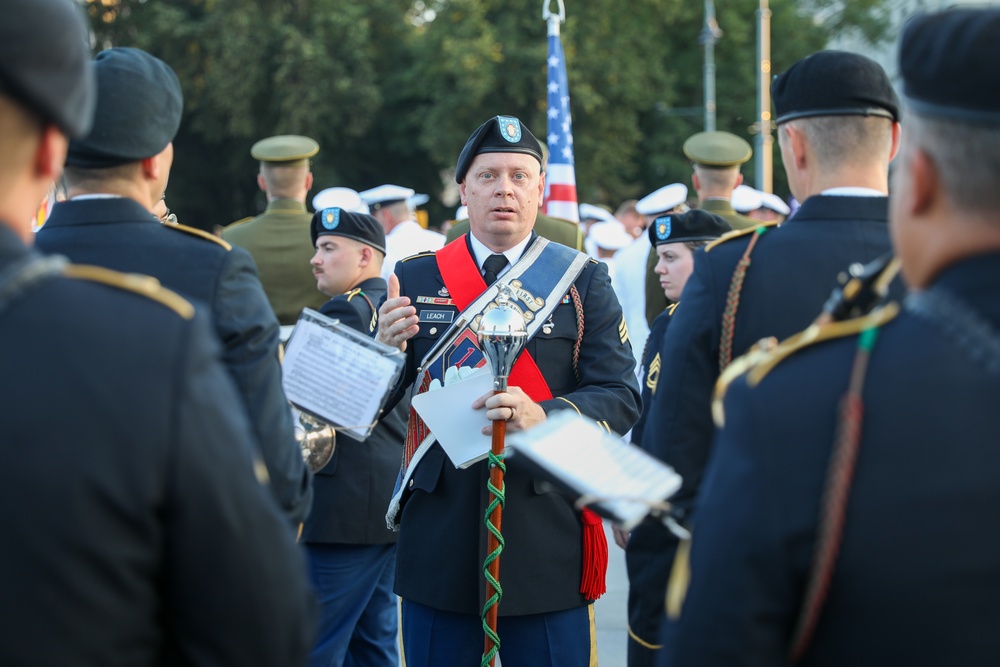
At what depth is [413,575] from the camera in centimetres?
376

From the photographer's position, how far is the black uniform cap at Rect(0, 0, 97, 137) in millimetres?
1544

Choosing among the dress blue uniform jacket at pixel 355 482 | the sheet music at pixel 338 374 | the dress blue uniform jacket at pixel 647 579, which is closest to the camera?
the dress blue uniform jacket at pixel 647 579

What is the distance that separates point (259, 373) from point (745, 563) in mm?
1351

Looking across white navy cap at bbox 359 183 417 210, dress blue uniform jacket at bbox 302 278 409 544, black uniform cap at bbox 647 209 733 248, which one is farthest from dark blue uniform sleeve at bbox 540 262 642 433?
white navy cap at bbox 359 183 417 210

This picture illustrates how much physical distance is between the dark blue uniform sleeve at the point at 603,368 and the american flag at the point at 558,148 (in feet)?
13.1

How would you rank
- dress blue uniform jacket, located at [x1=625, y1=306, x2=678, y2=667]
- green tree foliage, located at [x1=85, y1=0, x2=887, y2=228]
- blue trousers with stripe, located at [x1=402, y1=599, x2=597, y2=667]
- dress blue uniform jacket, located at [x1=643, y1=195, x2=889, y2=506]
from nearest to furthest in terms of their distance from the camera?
dress blue uniform jacket, located at [x1=643, y1=195, x2=889, y2=506] < dress blue uniform jacket, located at [x1=625, y1=306, x2=678, y2=667] < blue trousers with stripe, located at [x1=402, y1=599, x2=597, y2=667] < green tree foliage, located at [x1=85, y1=0, x2=887, y2=228]

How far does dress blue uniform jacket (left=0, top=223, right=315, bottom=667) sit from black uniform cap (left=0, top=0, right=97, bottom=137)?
0.59 ft

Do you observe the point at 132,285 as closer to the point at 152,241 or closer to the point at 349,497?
the point at 152,241

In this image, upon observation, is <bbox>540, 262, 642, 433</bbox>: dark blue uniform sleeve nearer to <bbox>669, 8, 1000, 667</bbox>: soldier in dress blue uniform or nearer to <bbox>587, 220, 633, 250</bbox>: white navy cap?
<bbox>669, 8, 1000, 667</bbox>: soldier in dress blue uniform

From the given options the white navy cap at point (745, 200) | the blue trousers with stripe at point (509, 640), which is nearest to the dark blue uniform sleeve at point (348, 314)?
the blue trousers with stripe at point (509, 640)

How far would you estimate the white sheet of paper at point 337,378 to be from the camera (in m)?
3.09

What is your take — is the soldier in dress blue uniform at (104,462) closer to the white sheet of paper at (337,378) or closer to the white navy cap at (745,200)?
the white sheet of paper at (337,378)

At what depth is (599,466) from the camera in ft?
5.81

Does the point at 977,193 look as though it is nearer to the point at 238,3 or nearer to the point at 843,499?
the point at 843,499
